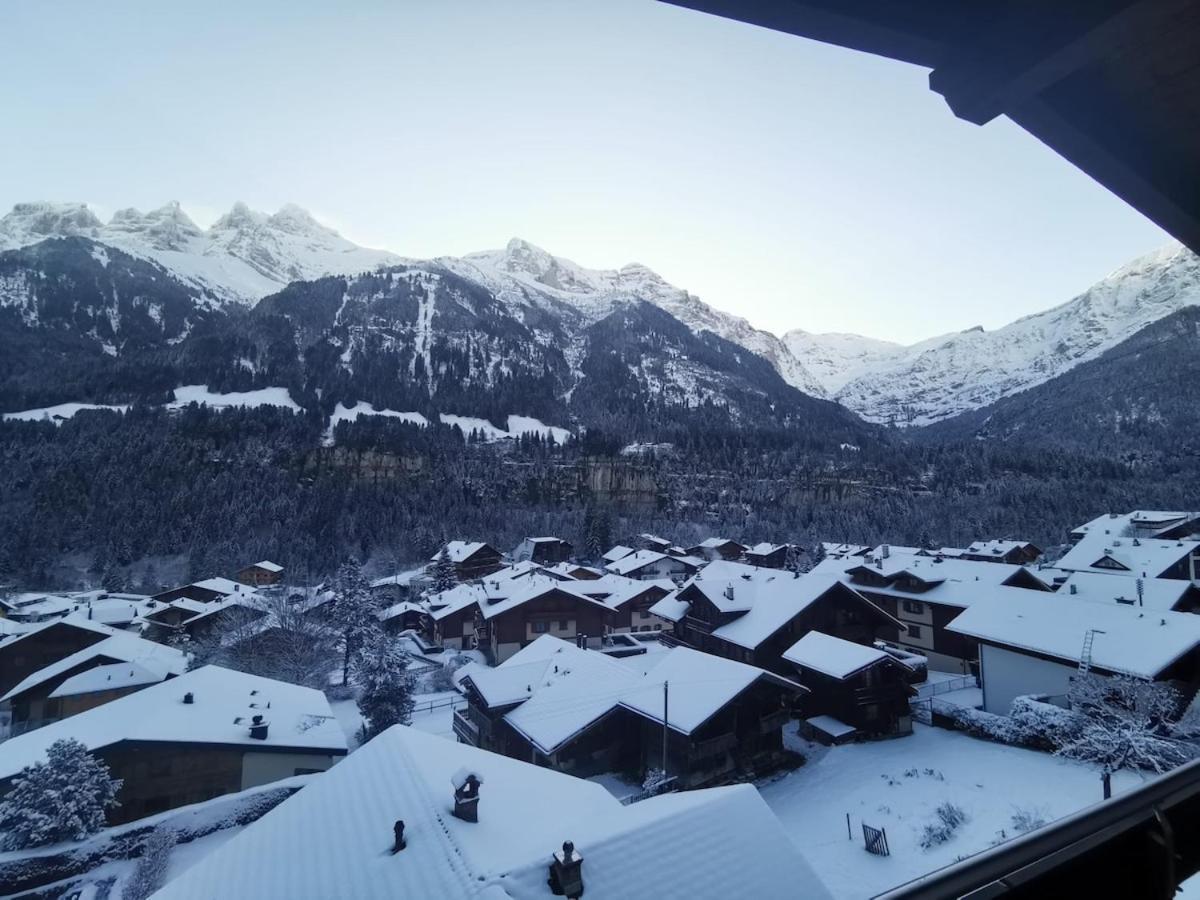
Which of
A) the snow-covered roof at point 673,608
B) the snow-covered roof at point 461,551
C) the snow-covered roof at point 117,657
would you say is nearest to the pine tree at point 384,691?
the snow-covered roof at point 117,657

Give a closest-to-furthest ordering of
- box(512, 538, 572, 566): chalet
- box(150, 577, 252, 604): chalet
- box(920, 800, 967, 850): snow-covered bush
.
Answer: box(920, 800, 967, 850): snow-covered bush, box(150, 577, 252, 604): chalet, box(512, 538, 572, 566): chalet

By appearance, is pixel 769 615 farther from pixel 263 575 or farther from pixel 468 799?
pixel 263 575

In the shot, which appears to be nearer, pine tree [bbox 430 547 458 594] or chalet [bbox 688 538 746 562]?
pine tree [bbox 430 547 458 594]

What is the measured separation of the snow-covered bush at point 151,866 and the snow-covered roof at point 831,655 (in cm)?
2099

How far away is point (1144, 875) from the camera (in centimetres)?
154

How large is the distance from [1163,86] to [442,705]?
99.7 ft

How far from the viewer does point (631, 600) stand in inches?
1710

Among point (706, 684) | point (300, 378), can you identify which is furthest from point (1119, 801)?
point (300, 378)

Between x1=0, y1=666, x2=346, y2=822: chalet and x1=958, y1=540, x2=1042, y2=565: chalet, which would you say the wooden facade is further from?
x1=958, y1=540, x2=1042, y2=565: chalet

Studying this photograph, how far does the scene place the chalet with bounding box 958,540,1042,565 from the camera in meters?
53.5

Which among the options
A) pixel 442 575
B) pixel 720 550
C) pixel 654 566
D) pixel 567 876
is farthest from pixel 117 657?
pixel 720 550

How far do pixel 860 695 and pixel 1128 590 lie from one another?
49.7 feet

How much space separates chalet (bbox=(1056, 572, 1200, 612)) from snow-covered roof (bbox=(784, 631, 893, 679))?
10.7 metres

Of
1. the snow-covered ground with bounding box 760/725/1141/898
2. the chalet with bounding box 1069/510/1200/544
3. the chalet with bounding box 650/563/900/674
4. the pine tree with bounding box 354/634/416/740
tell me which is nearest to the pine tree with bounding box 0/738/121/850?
the pine tree with bounding box 354/634/416/740
